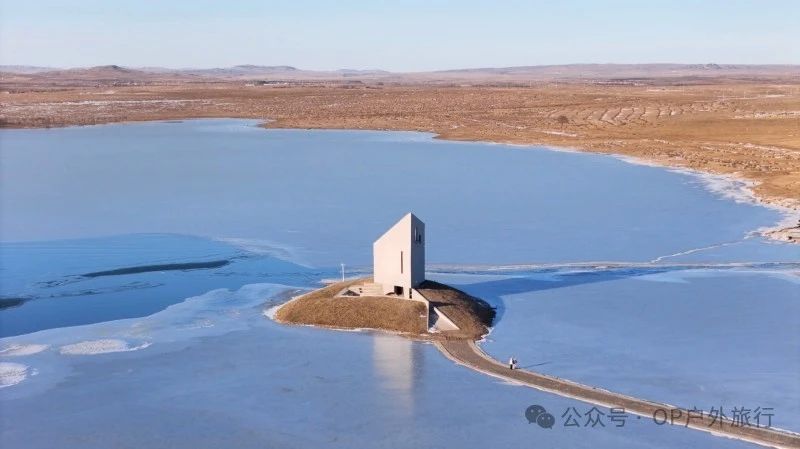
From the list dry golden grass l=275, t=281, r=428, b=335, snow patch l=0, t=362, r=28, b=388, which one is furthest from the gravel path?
snow patch l=0, t=362, r=28, b=388

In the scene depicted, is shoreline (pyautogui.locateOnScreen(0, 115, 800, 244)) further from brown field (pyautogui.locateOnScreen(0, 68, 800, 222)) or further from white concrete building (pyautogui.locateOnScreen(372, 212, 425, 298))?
white concrete building (pyautogui.locateOnScreen(372, 212, 425, 298))

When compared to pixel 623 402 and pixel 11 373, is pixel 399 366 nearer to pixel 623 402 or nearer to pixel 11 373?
pixel 623 402

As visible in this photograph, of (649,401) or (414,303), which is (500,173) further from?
(649,401)

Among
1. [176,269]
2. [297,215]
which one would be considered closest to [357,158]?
[297,215]

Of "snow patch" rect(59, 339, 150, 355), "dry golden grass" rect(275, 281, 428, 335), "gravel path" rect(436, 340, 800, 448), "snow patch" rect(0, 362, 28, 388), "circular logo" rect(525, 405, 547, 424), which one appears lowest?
"snow patch" rect(0, 362, 28, 388)

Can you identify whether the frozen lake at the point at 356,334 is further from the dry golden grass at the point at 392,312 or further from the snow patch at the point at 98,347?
the dry golden grass at the point at 392,312

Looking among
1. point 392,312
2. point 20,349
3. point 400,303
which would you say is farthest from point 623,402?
point 20,349
